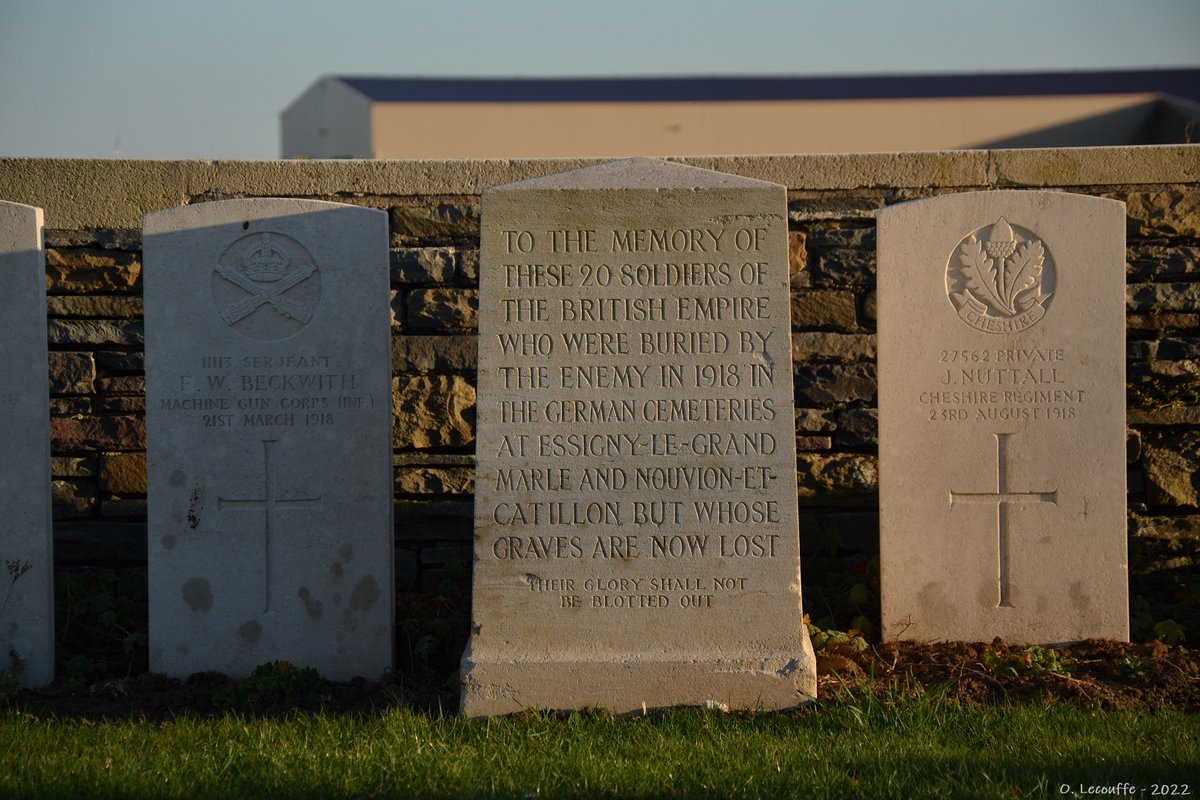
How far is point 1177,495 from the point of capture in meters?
5.95

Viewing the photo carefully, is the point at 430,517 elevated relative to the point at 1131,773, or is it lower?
elevated

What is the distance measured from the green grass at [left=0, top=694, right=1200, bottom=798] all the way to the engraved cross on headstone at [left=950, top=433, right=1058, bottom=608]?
3.15 feet

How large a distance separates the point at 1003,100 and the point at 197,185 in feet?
35.4

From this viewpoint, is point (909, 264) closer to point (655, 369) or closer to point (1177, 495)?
point (655, 369)

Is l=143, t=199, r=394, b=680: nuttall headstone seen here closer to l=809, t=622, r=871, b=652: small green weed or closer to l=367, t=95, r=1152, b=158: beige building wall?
l=809, t=622, r=871, b=652: small green weed

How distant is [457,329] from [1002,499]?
2.69m

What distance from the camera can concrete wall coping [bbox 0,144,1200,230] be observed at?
19.7 ft

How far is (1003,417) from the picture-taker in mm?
5102

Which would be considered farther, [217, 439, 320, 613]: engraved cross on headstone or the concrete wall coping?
the concrete wall coping

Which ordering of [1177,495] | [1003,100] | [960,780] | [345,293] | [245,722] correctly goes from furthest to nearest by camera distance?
1. [1003,100]
2. [1177,495]
3. [345,293]
4. [245,722]
5. [960,780]

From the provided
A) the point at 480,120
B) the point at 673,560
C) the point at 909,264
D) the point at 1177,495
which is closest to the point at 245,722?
the point at 673,560

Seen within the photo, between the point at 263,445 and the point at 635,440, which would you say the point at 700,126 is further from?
the point at 635,440

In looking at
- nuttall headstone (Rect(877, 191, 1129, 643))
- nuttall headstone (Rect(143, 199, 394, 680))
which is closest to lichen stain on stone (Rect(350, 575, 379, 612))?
nuttall headstone (Rect(143, 199, 394, 680))

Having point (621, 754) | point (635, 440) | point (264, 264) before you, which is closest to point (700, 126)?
point (264, 264)
